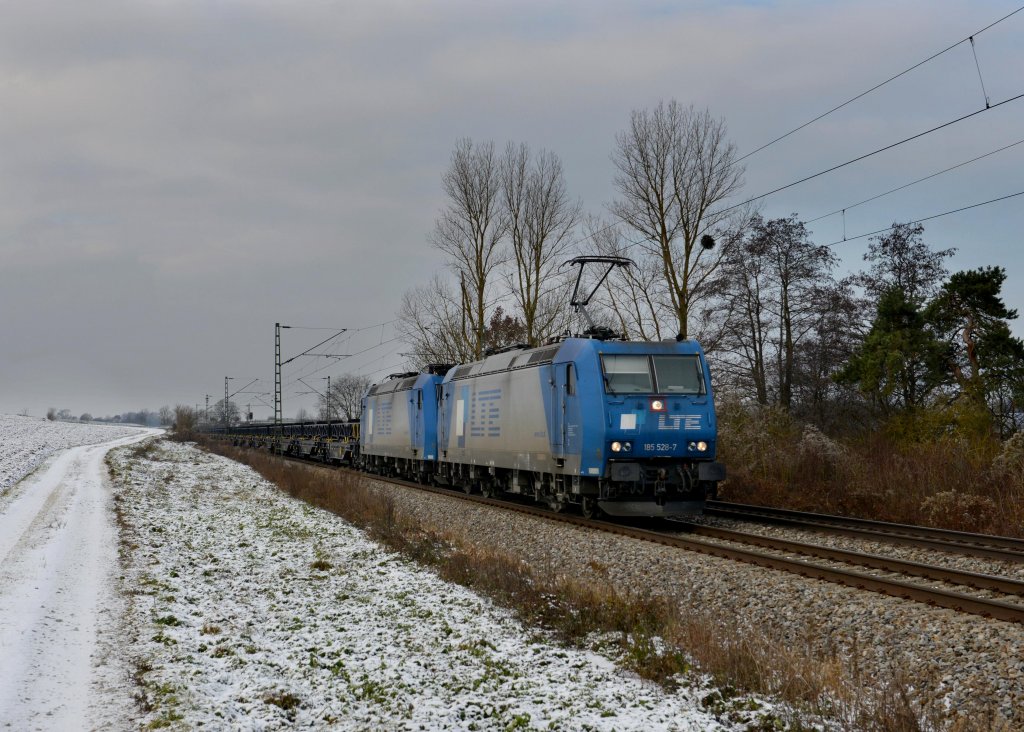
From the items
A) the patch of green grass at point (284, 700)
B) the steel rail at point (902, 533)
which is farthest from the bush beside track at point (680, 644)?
the steel rail at point (902, 533)

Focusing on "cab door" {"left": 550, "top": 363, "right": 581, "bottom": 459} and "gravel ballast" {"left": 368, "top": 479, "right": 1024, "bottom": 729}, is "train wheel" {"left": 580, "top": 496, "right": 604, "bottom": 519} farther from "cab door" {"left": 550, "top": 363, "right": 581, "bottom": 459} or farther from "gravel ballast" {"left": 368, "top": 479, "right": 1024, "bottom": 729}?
"gravel ballast" {"left": 368, "top": 479, "right": 1024, "bottom": 729}

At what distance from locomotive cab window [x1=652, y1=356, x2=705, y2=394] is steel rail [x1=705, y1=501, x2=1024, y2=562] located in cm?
280

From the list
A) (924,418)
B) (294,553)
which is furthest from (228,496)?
(924,418)

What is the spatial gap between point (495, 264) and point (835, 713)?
3082 cm

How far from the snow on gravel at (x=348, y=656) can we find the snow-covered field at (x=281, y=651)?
2cm

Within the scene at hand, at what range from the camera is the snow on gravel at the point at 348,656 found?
5.41 metres

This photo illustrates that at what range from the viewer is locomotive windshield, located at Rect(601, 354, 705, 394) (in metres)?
A: 14.6

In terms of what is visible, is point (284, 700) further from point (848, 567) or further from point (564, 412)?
point (564, 412)

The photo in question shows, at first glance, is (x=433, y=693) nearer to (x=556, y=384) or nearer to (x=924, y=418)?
(x=556, y=384)

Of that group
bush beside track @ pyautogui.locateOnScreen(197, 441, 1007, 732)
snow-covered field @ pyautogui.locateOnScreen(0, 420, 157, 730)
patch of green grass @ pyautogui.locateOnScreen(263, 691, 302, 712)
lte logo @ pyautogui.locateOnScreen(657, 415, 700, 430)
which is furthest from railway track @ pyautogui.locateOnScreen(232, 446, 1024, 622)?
snow-covered field @ pyautogui.locateOnScreen(0, 420, 157, 730)

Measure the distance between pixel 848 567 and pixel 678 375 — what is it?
17.7 ft

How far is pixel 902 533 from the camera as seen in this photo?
13.3 meters

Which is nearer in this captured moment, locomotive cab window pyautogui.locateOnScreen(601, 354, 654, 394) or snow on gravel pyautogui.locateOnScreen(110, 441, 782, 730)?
snow on gravel pyautogui.locateOnScreen(110, 441, 782, 730)

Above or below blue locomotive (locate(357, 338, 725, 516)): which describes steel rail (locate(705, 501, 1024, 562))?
below
